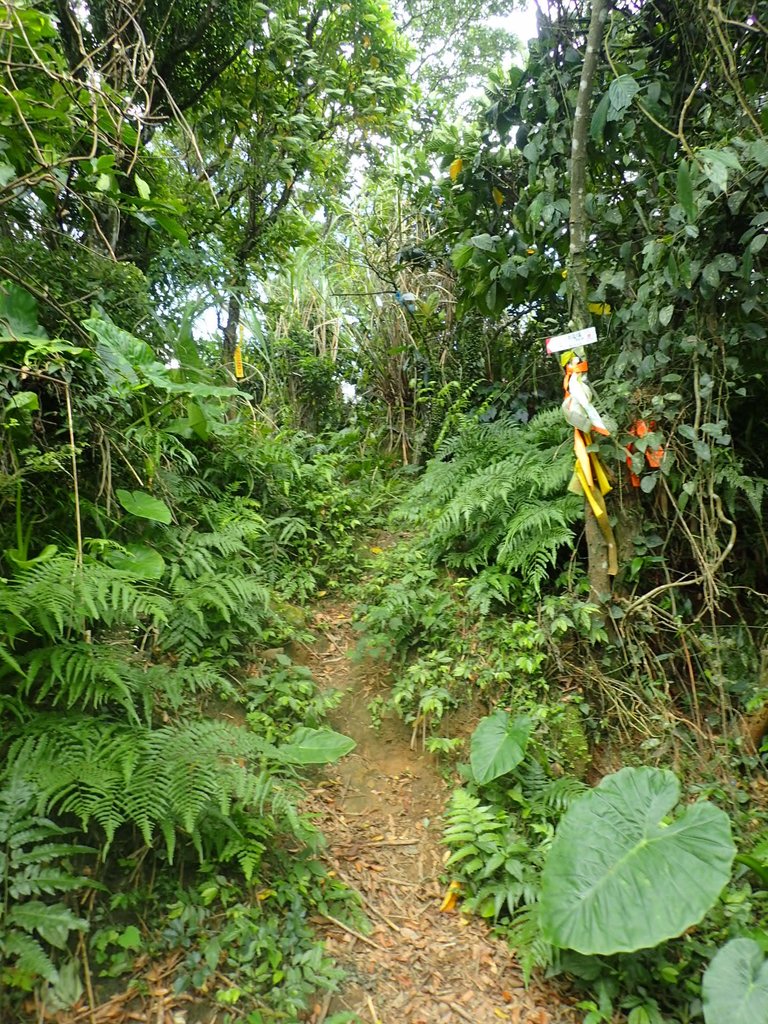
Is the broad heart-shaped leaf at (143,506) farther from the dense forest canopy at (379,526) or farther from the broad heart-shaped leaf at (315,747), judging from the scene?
the broad heart-shaped leaf at (315,747)

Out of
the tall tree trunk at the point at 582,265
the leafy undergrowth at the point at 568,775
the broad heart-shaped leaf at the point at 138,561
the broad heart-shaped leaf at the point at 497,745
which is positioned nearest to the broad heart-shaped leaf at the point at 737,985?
the leafy undergrowth at the point at 568,775

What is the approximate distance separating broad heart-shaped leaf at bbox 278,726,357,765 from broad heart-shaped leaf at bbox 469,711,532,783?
0.49m

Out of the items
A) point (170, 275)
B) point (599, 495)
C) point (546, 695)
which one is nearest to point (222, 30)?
point (170, 275)

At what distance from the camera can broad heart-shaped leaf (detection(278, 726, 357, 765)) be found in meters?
2.19

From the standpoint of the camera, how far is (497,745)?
2.29 m

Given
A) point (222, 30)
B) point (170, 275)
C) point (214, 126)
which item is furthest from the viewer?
point (214, 126)

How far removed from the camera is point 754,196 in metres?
2.24

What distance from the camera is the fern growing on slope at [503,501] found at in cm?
292

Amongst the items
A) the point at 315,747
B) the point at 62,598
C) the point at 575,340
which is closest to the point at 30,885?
the point at 62,598

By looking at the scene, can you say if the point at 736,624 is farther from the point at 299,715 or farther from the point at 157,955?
the point at 157,955

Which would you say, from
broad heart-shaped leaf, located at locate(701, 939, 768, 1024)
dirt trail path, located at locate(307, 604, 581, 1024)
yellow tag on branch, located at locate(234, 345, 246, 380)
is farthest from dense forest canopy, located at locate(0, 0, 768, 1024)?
yellow tag on branch, located at locate(234, 345, 246, 380)

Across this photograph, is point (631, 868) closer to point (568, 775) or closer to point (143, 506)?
point (568, 775)

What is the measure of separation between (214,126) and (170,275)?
1406 mm

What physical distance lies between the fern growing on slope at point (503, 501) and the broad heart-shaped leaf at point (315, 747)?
1.18 meters
